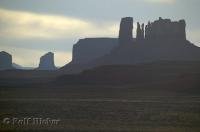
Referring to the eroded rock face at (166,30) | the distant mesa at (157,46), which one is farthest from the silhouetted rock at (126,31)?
the eroded rock face at (166,30)

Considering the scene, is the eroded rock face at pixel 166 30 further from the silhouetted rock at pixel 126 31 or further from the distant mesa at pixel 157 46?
the silhouetted rock at pixel 126 31

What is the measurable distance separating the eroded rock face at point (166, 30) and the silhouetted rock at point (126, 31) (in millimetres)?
7892

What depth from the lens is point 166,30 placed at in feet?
462

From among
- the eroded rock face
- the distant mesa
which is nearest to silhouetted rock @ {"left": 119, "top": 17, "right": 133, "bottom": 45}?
the distant mesa

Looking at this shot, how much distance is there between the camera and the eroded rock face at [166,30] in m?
140

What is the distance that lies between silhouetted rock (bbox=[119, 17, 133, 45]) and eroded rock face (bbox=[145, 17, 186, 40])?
789 cm

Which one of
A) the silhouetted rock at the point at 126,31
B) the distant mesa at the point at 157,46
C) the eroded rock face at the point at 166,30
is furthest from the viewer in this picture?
the silhouetted rock at the point at 126,31

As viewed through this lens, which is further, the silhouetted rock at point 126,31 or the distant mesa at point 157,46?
the silhouetted rock at point 126,31

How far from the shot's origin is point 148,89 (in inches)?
3686

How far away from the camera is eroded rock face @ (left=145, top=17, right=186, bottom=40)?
140000 mm

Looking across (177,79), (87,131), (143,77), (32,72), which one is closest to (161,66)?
(143,77)

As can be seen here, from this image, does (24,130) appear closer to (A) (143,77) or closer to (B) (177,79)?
(B) (177,79)

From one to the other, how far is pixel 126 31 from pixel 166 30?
15.4 meters

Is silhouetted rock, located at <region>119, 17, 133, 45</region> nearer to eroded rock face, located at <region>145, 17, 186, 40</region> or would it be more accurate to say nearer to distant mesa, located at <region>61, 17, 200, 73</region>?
distant mesa, located at <region>61, 17, 200, 73</region>
